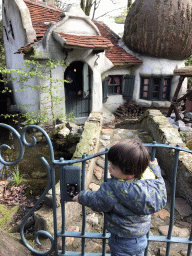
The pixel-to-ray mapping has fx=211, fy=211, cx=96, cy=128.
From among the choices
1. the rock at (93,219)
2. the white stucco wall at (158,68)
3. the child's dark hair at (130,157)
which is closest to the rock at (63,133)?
the rock at (93,219)

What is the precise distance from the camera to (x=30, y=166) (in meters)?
6.12

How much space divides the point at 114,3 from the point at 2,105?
9.91m

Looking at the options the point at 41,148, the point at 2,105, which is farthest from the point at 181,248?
the point at 2,105

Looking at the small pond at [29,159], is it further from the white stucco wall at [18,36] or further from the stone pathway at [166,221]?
the stone pathway at [166,221]

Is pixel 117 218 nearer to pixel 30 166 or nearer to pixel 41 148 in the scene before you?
pixel 30 166

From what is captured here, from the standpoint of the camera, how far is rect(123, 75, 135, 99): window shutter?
10.8m

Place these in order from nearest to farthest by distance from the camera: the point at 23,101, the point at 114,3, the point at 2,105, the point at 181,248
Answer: the point at 181,248
the point at 23,101
the point at 2,105
the point at 114,3

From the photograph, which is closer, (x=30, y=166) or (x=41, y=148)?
(x=30, y=166)

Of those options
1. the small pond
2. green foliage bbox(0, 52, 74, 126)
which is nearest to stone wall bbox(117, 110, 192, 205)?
the small pond

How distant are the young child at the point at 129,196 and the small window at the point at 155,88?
33.5ft

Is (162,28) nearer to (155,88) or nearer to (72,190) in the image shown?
(155,88)

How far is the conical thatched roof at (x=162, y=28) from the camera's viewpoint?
9602mm

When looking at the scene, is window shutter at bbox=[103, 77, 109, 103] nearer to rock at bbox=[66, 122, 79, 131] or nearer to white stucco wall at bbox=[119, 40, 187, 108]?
white stucco wall at bbox=[119, 40, 187, 108]

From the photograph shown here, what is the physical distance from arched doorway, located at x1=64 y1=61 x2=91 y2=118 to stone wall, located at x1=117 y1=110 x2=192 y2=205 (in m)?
4.23
